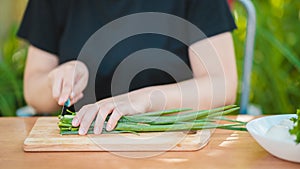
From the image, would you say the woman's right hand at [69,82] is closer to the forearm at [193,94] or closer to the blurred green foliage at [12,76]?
the forearm at [193,94]

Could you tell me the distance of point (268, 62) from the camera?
2852 mm

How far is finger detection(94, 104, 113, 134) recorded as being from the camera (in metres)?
1.40

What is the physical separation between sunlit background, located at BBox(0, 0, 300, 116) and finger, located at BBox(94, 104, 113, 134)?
140 centimetres

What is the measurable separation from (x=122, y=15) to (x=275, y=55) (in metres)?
1.20

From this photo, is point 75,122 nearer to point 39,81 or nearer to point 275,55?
point 39,81

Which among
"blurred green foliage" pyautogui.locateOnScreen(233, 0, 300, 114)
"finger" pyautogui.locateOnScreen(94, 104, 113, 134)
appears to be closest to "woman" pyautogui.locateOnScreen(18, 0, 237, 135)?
"finger" pyautogui.locateOnScreen(94, 104, 113, 134)

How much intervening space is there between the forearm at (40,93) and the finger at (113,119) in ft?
1.70

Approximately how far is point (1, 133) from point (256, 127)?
26.9 inches

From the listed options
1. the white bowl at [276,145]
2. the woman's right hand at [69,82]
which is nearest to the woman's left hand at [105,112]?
the woman's right hand at [69,82]

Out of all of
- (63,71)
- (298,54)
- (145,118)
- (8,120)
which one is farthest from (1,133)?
(298,54)

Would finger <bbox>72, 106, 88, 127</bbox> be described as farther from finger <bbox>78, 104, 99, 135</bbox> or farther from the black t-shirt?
the black t-shirt

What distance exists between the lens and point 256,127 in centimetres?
134

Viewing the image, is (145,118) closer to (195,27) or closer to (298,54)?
(195,27)

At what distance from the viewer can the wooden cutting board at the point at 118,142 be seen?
4.38ft
